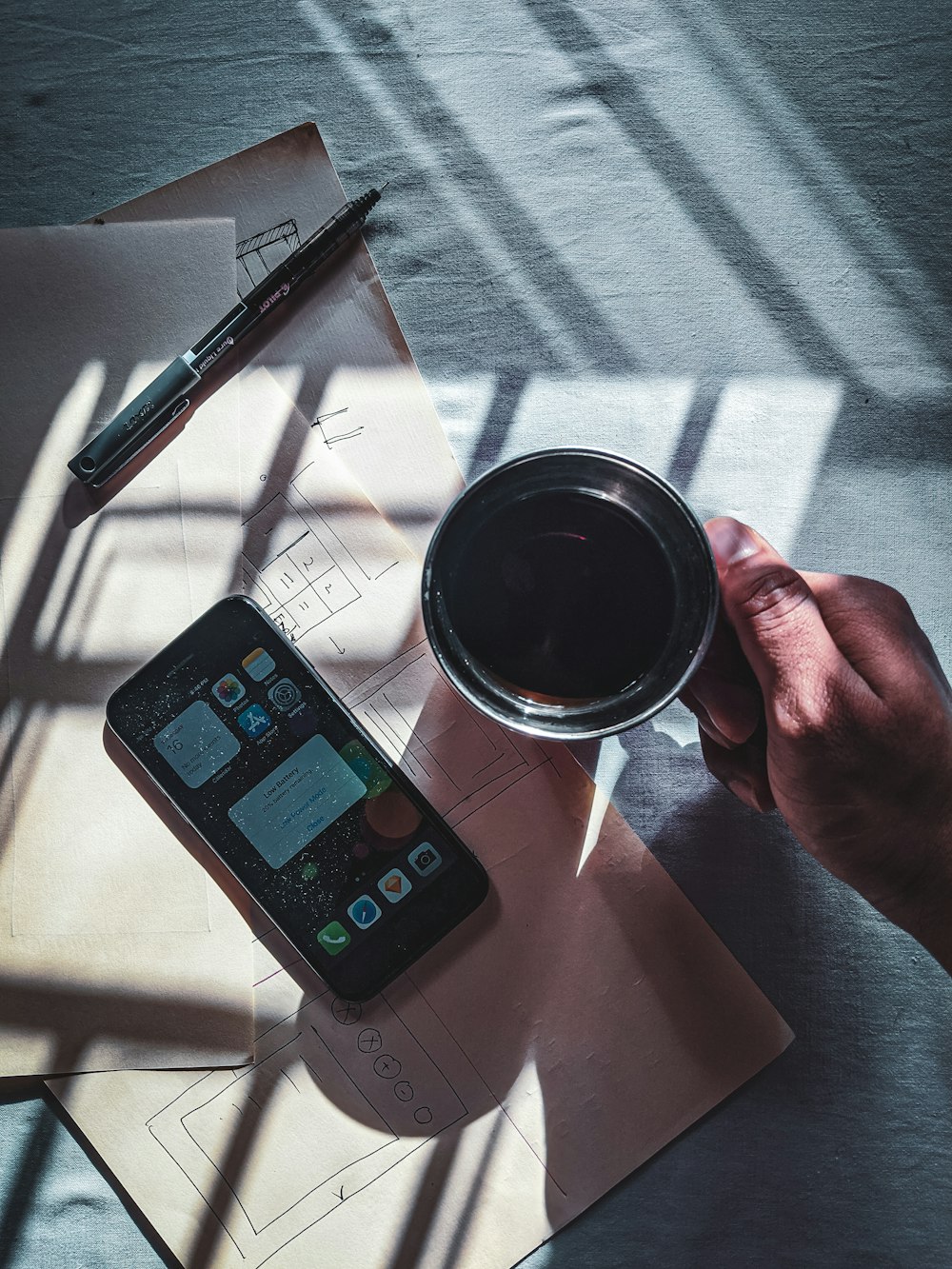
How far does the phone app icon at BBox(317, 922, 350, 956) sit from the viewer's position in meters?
0.58

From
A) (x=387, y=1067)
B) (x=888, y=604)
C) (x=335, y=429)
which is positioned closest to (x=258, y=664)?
(x=335, y=429)

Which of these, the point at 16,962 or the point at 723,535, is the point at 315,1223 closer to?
the point at 16,962

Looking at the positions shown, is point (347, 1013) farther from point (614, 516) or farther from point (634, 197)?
point (634, 197)

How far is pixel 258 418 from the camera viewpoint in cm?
61

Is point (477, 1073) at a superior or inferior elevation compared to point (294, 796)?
inferior

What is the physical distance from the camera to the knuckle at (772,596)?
488 mm

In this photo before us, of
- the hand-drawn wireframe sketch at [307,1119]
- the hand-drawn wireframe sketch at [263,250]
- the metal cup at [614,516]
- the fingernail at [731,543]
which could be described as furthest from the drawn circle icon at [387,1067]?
the hand-drawn wireframe sketch at [263,250]

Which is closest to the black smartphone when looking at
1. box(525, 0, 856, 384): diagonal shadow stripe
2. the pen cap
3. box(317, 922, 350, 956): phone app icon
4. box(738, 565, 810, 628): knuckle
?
box(317, 922, 350, 956): phone app icon

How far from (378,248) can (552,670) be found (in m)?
0.32

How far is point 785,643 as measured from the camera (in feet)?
1.60

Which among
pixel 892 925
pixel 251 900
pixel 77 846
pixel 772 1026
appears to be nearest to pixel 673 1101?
pixel 772 1026

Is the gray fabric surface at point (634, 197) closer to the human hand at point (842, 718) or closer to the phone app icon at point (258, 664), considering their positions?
the human hand at point (842, 718)

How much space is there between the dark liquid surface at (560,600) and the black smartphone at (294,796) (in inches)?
5.5

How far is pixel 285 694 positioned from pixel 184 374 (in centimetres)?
21
